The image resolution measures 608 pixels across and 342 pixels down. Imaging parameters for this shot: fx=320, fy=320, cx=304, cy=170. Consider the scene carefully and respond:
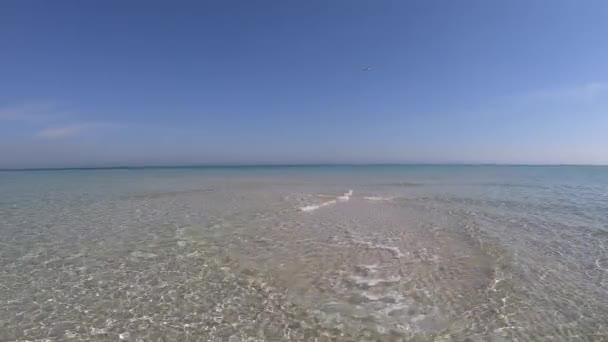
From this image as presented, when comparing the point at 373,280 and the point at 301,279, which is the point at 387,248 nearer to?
the point at 373,280

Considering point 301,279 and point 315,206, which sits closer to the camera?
point 301,279

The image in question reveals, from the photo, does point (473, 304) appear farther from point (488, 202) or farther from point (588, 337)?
point (488, 202)

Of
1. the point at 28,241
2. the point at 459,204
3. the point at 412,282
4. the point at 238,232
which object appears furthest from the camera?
the point at 459,204

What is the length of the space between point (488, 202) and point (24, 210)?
2895 cm

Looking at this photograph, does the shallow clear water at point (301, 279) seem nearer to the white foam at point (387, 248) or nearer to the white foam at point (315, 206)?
the white foam at point (387, 248)

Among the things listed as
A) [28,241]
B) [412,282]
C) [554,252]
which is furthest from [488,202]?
[28,241]

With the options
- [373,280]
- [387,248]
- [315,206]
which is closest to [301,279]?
[373,280]

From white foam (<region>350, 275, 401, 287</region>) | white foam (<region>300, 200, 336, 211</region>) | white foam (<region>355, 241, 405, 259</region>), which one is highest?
white foam (<region>300, 200, 336, 211</region>)

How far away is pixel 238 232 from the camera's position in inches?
518

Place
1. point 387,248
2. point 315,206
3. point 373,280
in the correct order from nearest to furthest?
point 373,280 → point 387,248 → point 315,206

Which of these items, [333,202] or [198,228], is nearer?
[198,228]

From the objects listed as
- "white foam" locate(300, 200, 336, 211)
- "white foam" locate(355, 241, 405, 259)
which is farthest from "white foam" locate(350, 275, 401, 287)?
"white foam" locate(300, 200, 336, 211)

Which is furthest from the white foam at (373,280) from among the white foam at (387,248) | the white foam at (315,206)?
the white foam at (315,206)

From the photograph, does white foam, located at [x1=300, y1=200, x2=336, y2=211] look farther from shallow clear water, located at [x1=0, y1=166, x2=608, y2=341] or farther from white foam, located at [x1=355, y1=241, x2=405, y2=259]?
white foam, located at [x1=355, y1=241, x2=405, y2=259]
